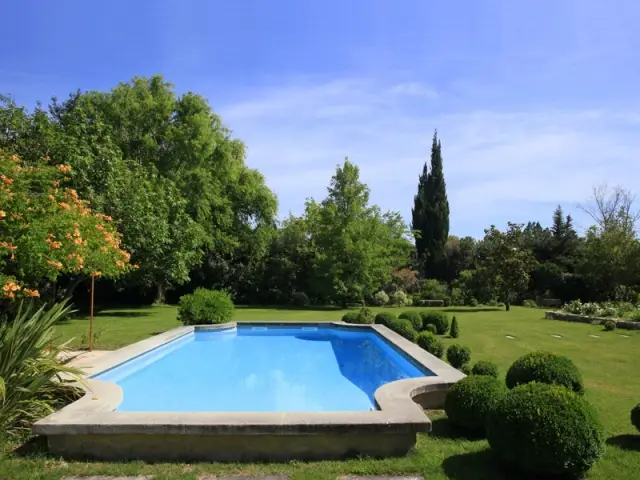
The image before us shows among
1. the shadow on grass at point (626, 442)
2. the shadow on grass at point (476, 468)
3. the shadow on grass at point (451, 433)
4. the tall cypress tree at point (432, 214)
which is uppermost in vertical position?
the tall cypress tree at point (432, 214)

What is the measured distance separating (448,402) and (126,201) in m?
15.2

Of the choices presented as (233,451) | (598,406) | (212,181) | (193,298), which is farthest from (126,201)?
(598,406)

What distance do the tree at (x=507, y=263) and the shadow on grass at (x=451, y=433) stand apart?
20.3 meters

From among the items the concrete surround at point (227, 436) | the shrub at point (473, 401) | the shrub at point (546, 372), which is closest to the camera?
the concrete surround at point (227, 436)

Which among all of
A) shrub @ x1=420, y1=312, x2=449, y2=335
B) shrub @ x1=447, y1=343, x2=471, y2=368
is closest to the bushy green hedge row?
shrub @ x1=447, y1=343, x2=471, y2=368

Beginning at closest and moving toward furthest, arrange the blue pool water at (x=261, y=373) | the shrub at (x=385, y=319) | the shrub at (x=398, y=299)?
1. the blue pool water at (x=261, y=373)
2. the shrub at (x=385, y=319)
3. the shrub at (x=398, y=299)

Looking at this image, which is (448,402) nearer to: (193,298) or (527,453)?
(527,453)

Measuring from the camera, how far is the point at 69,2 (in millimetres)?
10172

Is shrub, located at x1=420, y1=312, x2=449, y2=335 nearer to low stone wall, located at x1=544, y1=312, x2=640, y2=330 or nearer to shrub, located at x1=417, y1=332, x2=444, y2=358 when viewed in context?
shrub, located at x1=417, y1=332, x2=444, y2=358

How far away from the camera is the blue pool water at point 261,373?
7.98 metres

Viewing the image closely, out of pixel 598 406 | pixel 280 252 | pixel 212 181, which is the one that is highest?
pixel 212 181

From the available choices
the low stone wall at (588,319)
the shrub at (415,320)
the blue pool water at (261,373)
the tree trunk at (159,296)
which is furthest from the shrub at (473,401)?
the tree trunk at (159,296)

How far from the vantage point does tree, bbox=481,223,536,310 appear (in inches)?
988

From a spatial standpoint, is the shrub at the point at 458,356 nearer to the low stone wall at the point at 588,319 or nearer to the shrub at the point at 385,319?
the shrub at the point at 385,319
